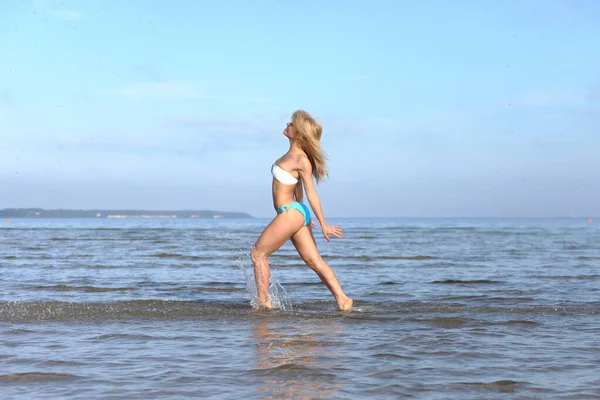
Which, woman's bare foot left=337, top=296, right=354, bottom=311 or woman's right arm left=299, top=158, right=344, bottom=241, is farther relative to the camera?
woman's bare foot left=337, top=296, right=354, bottom=311

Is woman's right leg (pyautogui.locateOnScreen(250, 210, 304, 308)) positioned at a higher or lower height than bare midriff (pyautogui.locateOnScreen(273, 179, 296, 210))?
lower

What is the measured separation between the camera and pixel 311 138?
292 inches

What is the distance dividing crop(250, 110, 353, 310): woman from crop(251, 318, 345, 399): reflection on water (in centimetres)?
94

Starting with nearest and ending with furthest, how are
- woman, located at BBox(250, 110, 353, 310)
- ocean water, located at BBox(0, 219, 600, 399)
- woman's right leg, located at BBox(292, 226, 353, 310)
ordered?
ocean water, located at BBox(0, 219, 600, 399)
woman, located at BBox(250, 110, 353, 310)
woman's right leg, located at BBox(292, 226, 353, 310)

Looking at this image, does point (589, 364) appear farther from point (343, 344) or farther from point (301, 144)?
point (301, 144)

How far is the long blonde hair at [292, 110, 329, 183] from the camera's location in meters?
7.43

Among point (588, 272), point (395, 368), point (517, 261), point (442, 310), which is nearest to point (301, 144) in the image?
point (442, 310)

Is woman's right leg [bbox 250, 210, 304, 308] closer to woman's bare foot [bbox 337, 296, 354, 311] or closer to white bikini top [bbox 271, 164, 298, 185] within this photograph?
white bikini top [bbox 271, 164, 298, 185]

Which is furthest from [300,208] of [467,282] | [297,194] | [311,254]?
[467,282]

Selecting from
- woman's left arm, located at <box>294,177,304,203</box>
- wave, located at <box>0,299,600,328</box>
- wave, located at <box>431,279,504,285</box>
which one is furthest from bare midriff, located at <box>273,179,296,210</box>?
wave, located at <box>431,279,504,285</box>

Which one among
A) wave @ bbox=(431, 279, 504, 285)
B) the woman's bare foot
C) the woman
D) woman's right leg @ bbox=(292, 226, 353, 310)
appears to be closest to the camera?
the woman

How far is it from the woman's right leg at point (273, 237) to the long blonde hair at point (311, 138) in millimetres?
543

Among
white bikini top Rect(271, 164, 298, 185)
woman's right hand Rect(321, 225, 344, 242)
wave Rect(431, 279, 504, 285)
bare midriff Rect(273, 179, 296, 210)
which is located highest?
white bikini top Rect(271, 164, 298, 185)

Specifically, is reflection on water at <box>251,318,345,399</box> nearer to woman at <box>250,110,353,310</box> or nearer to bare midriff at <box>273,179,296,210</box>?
woman at <box>250,110,353,310</box>
